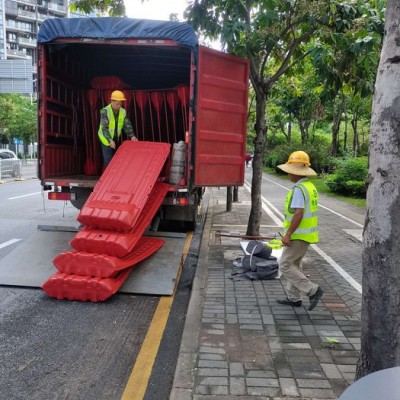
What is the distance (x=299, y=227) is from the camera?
4.51 meters

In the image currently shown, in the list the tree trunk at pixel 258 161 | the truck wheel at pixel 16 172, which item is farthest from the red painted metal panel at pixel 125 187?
the truck wheel at pixel 16 172

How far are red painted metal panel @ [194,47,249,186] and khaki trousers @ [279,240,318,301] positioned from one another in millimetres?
2478

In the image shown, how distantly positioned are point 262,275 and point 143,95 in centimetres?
518

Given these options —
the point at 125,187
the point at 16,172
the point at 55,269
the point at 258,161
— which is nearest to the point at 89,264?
the point at 55,269

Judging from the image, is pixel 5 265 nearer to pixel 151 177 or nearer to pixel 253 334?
pixel 151 177

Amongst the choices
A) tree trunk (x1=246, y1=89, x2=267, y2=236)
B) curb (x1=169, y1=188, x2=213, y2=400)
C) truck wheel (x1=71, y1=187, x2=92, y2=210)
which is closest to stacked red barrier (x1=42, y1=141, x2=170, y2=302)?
curb (x1=169, y1=188, x2=213, y2=400)

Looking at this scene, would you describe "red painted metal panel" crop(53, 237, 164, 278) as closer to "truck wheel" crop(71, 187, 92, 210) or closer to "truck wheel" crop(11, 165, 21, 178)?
"truck wheel" crop(71, 187, 92, 210)

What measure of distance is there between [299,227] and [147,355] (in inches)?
77.1

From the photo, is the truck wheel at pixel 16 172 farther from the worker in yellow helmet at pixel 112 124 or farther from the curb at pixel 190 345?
the curb at pixel 190 345

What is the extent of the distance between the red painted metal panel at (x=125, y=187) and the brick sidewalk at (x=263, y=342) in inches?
49.3

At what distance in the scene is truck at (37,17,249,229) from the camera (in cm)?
614

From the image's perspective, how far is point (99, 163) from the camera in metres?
9.00

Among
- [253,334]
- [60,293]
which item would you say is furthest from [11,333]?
[253,334]

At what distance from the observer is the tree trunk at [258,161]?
7.79 metres
